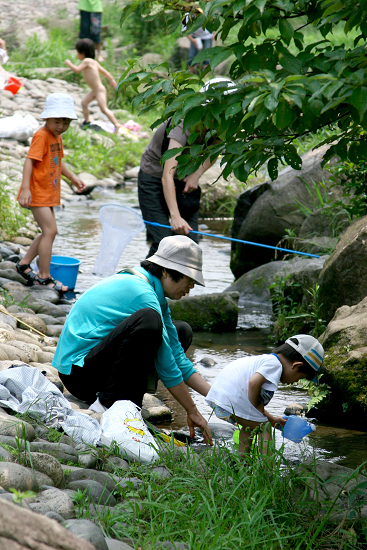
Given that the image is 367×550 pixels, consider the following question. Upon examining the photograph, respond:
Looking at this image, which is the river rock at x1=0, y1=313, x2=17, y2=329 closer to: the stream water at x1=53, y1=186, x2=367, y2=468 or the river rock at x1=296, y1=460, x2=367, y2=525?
the stream water at x1=53, y1=186, x2=367, y2=468

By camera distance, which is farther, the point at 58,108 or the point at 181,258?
the point at 58,108

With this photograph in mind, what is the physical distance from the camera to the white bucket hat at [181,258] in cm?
314

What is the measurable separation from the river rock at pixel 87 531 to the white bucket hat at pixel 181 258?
143 centimetres

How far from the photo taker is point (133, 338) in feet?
9.82

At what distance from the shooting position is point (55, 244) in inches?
293

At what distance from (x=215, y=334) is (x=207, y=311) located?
0.20 meters

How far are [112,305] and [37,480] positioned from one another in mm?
1182

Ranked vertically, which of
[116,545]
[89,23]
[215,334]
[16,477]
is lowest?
[215,334]

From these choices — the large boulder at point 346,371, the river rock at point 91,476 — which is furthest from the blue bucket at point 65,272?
the river rock at point 91,476

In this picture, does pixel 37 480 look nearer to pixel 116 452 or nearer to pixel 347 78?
pixel 116 452

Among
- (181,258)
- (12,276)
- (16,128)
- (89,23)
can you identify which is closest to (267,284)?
(12,276)

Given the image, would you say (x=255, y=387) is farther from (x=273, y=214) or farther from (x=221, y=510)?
(x=273, y=214)

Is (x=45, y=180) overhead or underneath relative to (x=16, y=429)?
overhead

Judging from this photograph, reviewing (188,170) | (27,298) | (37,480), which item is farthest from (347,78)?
(27,298)
